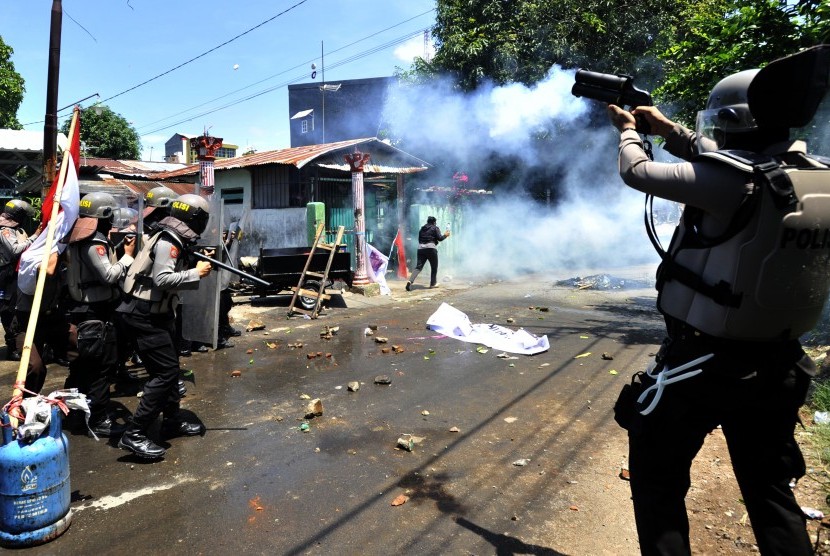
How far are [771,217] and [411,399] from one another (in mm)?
3869

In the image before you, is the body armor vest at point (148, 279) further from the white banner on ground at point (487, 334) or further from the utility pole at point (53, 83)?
the utility pole at point (53, 83)

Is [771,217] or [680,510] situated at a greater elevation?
[771,217]

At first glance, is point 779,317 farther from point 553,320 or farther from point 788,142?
point 553,320

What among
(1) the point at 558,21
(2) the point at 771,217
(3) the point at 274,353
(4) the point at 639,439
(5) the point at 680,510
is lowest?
(3) the point at 274,353

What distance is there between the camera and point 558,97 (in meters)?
15.5

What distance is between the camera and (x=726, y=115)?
82.6 inches

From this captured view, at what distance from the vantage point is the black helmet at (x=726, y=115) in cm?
205

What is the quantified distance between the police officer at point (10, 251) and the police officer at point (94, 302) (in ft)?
8.23

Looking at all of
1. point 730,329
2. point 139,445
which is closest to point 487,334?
point 139,445

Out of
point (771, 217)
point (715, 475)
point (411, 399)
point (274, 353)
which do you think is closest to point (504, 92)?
point (274, 353)

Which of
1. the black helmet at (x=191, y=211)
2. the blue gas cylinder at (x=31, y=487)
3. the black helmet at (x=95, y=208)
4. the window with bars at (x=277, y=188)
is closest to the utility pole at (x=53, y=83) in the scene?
the black helmet at (x=95, y=208)

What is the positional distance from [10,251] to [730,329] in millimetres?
7321

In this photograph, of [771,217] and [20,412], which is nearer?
[771,217]

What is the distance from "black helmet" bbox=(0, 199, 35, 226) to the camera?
6.41 metres
